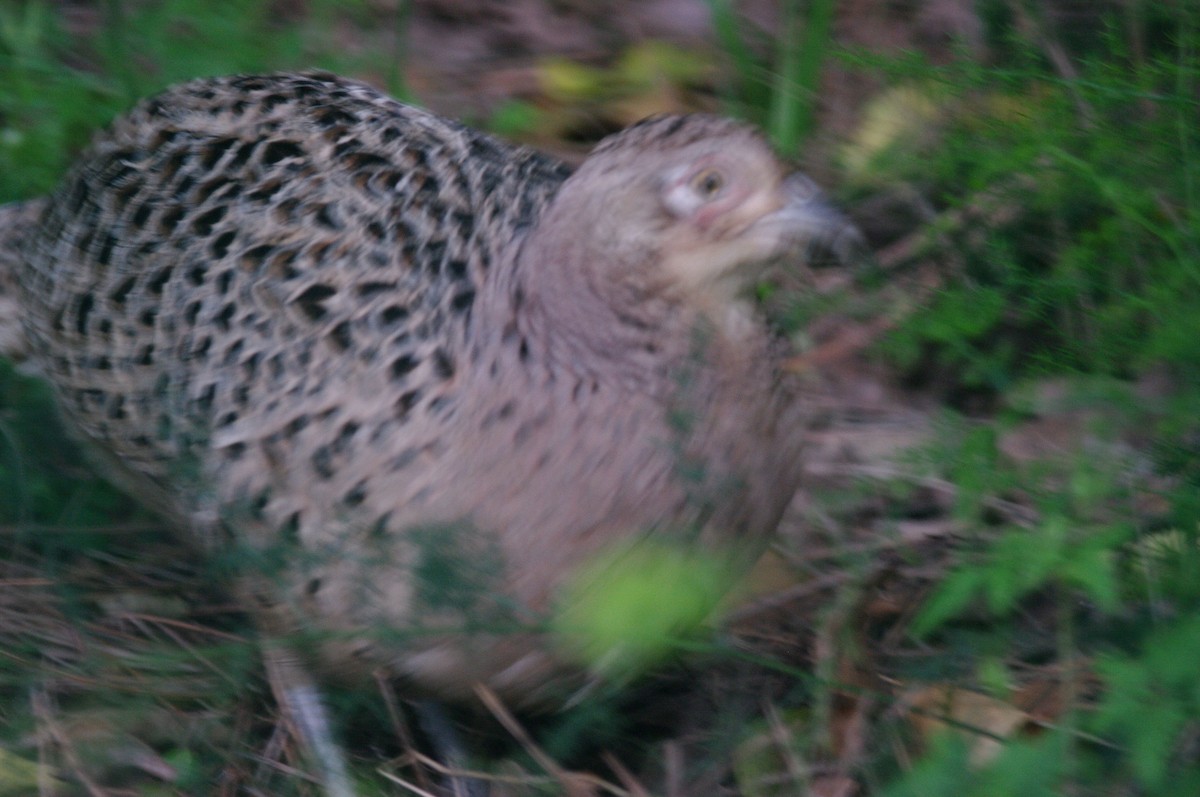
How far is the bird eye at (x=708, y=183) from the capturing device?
7.78 ft

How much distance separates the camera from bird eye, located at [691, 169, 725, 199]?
2.37 metres

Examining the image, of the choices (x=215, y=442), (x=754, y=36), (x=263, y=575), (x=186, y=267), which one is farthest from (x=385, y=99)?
(x=754, y=36)

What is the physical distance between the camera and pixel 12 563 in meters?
3.15

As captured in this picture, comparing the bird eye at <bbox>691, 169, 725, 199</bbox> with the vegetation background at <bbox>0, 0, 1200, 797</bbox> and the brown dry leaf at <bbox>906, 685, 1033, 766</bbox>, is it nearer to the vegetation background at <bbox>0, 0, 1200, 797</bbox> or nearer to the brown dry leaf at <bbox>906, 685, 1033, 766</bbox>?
the vegetation background at <bbox>0, 0, 1200, 797</bbox>

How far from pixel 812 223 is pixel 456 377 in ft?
2.19

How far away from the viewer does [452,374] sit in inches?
98.2

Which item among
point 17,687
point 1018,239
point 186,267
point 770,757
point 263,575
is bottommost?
point 17,687

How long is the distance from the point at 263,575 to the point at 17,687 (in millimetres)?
693

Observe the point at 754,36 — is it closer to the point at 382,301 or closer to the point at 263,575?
the point at 382,301

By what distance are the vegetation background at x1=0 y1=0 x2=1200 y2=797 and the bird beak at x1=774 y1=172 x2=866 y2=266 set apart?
379 mm

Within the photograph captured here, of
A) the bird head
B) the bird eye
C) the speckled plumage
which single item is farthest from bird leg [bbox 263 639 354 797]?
the bird eye

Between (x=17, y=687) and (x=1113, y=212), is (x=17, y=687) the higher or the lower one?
the lower one

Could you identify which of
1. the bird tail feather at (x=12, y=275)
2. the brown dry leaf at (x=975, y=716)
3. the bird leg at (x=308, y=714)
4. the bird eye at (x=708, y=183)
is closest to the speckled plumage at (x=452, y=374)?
the bird eye at (x=708, y=183)

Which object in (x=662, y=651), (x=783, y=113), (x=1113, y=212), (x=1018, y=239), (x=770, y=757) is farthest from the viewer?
(x=783, y=113)
